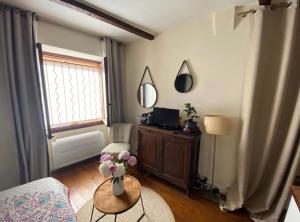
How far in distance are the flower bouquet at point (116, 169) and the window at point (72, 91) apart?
1654 mm

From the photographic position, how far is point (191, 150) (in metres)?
1.94

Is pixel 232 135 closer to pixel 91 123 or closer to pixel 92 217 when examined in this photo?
pixel 92 217

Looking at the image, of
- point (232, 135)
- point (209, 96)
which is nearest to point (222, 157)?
point (232, 135)

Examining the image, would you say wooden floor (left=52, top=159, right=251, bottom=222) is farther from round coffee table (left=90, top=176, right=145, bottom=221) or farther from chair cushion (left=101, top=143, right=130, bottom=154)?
round coffee table (left=90, top=176, right=145, bottom=221)

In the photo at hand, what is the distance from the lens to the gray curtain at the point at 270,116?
1495 millimetres

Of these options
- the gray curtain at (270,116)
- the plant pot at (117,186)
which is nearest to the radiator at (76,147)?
the plant pot at (117,186)

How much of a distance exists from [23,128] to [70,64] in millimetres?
1368

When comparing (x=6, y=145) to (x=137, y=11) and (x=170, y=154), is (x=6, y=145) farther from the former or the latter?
(x=137, y=11)

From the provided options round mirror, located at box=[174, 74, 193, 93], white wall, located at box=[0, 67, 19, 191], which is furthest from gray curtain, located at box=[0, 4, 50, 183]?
round mirror, located at box=[174, 74, 193, 93]

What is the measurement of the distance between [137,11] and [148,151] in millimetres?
2007

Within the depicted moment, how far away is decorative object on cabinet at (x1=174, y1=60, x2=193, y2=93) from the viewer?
88.9 inches

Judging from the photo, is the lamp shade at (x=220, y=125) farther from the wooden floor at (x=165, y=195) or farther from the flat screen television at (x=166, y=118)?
the wooden floor at (x=165, y=195)

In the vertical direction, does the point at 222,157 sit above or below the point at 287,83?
below

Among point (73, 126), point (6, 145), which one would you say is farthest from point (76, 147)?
point (6, 145)
